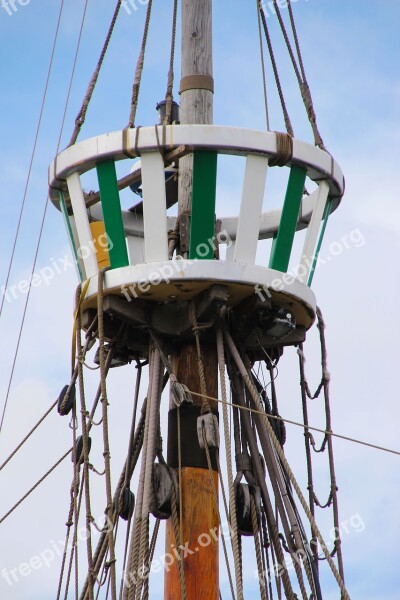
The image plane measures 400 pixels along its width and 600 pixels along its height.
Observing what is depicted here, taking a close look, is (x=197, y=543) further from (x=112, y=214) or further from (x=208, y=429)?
(x=112, y=214)

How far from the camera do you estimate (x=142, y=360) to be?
20.6 m

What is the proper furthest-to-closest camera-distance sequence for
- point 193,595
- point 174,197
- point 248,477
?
point 174,197, point 248,477, point 193,595

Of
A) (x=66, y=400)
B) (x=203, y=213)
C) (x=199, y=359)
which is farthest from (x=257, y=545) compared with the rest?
(x=203, y=213)

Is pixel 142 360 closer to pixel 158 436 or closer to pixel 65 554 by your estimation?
pixel 158 436

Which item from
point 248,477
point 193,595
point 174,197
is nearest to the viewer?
point 193,595

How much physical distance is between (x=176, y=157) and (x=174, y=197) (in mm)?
2291

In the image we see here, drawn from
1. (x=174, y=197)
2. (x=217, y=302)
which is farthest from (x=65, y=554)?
(x=174, y=197)

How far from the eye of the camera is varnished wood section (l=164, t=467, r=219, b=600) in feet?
60.4

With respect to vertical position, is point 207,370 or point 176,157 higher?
point 176,157

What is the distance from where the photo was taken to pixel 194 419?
63.2 feet

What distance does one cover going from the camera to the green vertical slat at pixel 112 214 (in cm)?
1908

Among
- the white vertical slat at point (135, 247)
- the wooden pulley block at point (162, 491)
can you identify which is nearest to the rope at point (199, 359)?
the wooden pulley block at point (162, 491)

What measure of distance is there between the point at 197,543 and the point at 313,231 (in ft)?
13.9

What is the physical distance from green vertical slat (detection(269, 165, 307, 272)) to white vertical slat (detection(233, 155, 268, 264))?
0.54 meters
